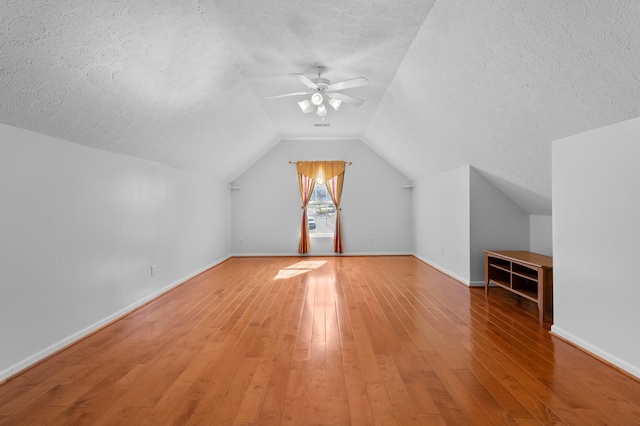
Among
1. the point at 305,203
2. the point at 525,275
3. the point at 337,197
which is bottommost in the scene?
the point at 525,275

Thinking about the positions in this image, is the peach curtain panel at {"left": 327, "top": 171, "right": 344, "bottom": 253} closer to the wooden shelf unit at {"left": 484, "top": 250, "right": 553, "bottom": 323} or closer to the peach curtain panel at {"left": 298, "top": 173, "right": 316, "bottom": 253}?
the peach curtain panel at {"left": 298, "top": 173, "right": 316, "bottom": 253}

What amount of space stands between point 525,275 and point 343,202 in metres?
4.34

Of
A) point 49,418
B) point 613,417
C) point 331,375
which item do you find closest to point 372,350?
point 331,375

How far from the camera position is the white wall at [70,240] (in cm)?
218

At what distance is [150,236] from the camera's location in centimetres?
397

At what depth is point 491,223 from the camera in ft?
14.8

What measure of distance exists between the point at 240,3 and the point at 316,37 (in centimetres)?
74

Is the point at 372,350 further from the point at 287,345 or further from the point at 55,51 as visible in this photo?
the point at 55,51

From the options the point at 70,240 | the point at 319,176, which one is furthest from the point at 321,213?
the point at 70,240

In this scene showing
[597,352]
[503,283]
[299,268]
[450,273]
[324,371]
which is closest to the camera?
[324,371]

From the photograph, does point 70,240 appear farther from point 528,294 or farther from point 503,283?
point 503,283

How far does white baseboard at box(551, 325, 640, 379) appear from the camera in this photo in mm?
2111

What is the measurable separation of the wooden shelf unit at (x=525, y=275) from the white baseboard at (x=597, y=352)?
0.34m

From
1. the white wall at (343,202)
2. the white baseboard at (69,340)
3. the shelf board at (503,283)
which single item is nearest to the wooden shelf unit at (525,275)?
the shelf board at (503,283)
